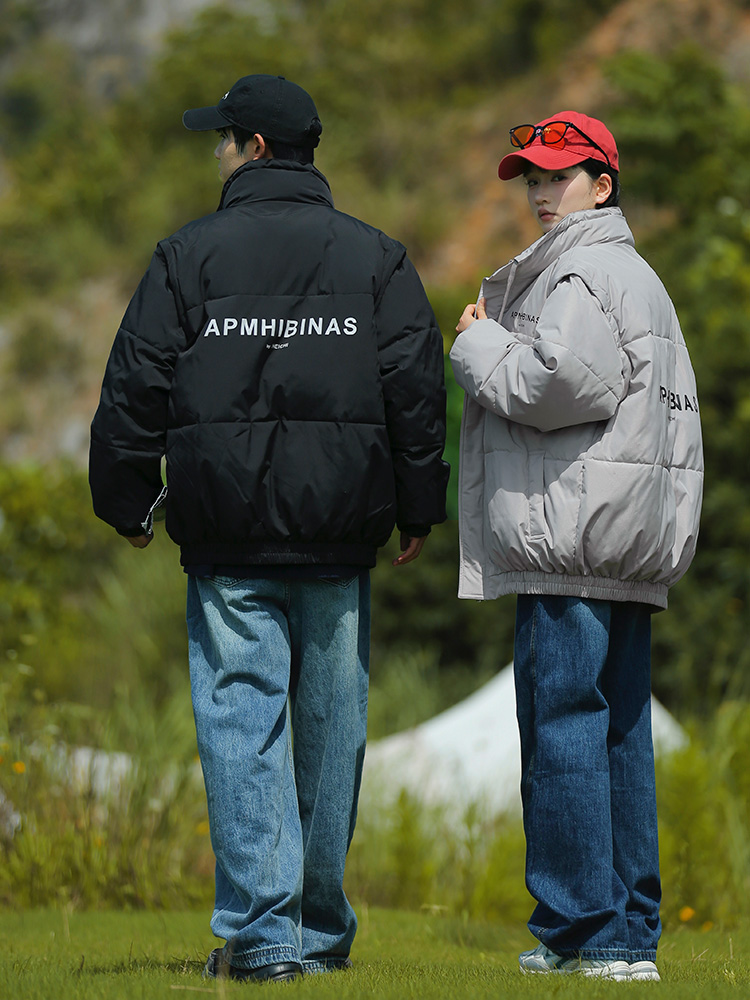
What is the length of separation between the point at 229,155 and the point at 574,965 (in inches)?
78.2

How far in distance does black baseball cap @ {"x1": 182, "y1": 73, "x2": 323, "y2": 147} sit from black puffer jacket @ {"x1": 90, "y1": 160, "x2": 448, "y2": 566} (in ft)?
0.65

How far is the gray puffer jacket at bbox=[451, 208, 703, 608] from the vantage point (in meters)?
2.71

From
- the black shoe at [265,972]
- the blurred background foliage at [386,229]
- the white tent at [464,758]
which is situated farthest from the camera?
the blurred background foliage at [386,229]

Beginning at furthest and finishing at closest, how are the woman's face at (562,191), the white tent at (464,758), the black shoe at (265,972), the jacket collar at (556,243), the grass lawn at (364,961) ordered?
the white tent at (464,758) < the woman's face at (562,191) < the jacket collar at (556,243) < the black shoe at (265,972) < the grass lawn at (364,961)

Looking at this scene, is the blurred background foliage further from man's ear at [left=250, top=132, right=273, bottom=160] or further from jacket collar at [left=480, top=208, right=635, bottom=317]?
man's ear at [left=250, top=132, right=273, bottom=160]

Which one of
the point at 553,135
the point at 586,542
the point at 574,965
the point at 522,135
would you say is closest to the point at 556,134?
the point at 553,135

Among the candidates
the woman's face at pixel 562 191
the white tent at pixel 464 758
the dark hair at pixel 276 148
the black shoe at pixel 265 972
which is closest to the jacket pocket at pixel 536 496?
the woman's face at pixel 562 191

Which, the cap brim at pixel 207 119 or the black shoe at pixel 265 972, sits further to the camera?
the cap brim at pixel 207 119

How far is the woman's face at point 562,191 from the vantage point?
9.98ft

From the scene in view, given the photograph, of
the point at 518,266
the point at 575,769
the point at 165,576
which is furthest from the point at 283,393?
the point at 165,576

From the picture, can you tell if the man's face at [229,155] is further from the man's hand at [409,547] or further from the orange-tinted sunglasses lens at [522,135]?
the man's hand at [409,547]

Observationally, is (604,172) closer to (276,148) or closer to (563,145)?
(563,145)

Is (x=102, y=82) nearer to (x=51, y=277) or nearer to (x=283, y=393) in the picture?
(x=51, y=277)

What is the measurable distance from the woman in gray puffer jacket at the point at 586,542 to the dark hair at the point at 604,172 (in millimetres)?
124
